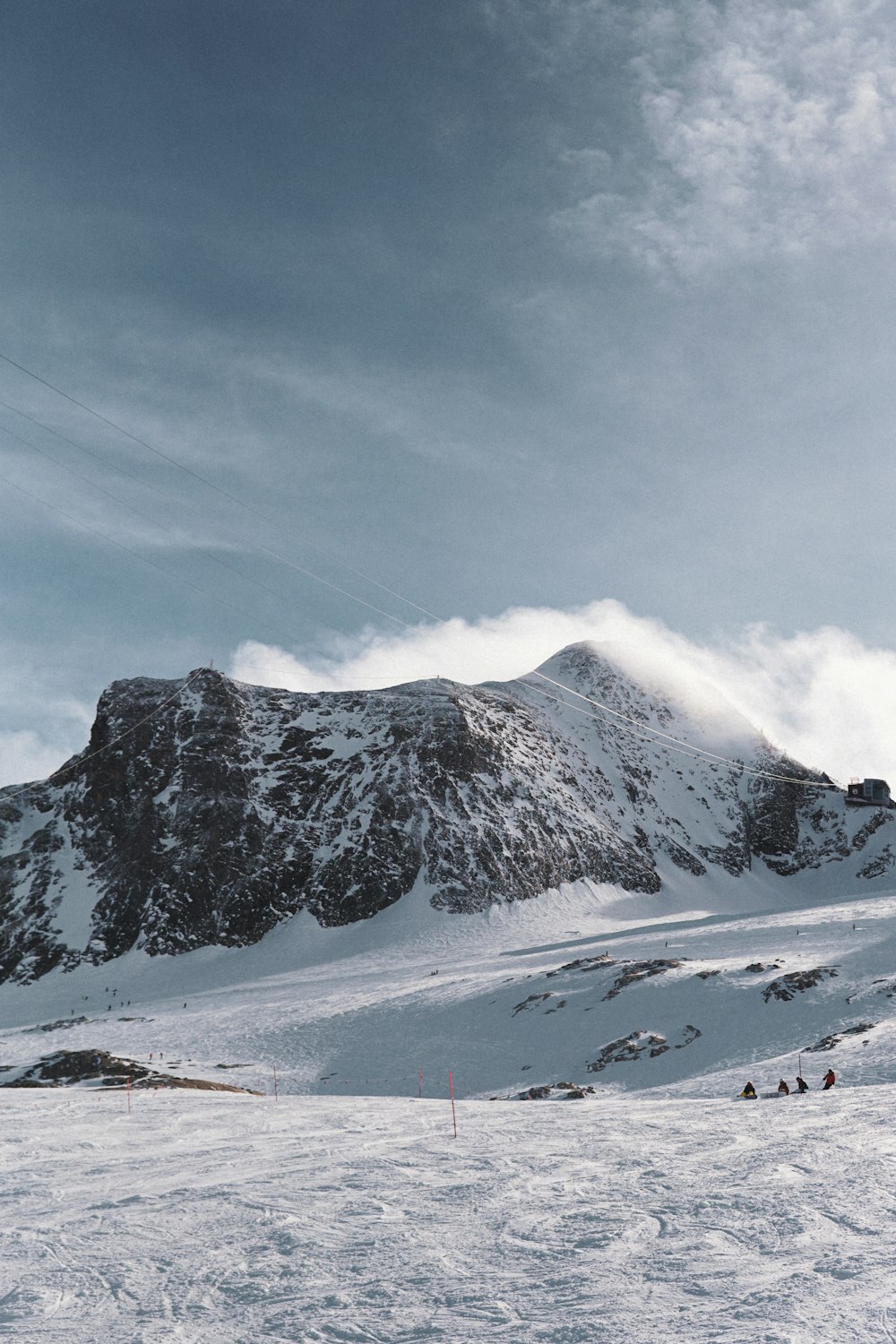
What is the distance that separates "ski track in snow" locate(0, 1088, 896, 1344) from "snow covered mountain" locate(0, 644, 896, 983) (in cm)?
7644

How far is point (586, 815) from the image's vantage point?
369 ft

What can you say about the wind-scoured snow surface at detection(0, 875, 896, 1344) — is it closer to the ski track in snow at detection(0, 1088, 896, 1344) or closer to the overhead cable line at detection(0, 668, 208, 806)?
the ski track in snow at detection(0, 1088, 896, 1344)

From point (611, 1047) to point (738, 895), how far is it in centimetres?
8066

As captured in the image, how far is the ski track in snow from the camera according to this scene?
7.61 metres

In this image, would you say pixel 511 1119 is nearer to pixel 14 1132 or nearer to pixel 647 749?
pixel 14 1132

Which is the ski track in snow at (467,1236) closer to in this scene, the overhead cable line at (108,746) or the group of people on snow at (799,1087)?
the group of people on snow at (799,1087)

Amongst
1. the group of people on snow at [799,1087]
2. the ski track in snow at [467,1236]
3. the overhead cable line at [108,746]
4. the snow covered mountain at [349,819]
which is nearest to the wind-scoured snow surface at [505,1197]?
the ski track in snow at [467,1236]

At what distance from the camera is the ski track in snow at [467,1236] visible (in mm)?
7605

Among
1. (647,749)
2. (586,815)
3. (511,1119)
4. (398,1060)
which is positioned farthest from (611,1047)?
(647,749)

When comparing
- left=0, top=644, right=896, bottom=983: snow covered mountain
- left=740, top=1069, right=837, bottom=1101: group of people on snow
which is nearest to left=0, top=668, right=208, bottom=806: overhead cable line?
Answer: left=0, top=644, right=896, bottom=983: snow covered mountain

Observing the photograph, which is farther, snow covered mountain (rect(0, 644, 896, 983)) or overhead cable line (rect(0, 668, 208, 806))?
overhead cable line (rect(0, 668, 208, 806))

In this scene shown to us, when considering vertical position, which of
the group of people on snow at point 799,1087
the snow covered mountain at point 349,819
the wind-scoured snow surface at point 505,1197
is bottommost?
the group of people on snow at point 799,1087

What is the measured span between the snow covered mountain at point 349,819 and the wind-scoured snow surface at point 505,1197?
53.1 meters

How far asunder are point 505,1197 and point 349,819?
9187 cm
